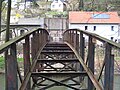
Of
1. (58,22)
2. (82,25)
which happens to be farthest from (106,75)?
(58,22)

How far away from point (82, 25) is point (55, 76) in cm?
4237

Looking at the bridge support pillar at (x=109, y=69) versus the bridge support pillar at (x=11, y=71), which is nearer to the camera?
the bridge support pillar at (x=11, y=71)

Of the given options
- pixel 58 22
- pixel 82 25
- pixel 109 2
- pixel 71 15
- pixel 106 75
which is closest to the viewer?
pixel 106 75

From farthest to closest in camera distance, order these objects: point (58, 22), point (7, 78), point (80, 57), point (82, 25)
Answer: point (58, 22) → point (82, 25) → point (80, 57) → point (7, 78)

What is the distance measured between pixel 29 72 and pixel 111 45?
2229 mm

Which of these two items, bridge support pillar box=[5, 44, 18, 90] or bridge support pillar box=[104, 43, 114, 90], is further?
bridge support pillar box=[104, 43, 114, 90]

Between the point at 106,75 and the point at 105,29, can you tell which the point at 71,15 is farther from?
the point at 106,75

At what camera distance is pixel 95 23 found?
48.9 m

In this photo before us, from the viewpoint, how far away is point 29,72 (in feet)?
18.8

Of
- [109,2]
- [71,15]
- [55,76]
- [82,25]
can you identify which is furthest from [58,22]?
[55,76]

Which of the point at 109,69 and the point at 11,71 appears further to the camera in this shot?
the point at 109,69

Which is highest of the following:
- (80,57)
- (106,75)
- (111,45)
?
(111,45)

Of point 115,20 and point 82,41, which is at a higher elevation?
point 82,41

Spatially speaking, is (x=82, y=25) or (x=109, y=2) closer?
(x=109, y=2)
